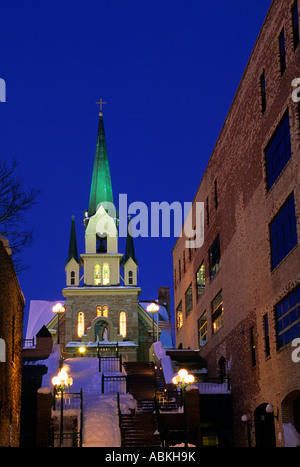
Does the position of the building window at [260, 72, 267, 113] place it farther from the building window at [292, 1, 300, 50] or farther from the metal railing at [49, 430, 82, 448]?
the metal railing at [49, 430, 82, 448]

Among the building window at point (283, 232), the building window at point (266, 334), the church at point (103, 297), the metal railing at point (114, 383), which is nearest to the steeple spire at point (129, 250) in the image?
the church at point (103, 297)

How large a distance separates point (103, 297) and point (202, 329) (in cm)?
2239

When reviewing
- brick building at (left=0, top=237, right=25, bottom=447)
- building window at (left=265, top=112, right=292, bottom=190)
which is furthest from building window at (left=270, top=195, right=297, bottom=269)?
brick building at (left=0, top=237, right=25, bottom=447)

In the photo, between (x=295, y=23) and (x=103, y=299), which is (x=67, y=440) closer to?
(x=295, y=23)

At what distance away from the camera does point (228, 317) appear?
4444cm

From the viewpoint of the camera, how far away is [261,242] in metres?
37.4

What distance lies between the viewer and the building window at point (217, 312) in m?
47.4

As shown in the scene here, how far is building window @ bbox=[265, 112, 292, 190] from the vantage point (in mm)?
33344

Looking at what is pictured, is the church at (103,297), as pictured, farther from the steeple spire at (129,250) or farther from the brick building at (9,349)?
the brick building at (9,349)

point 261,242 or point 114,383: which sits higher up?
point 261,242

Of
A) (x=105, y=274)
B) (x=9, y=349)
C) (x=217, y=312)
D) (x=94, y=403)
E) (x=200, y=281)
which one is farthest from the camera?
(x=105, y=274)

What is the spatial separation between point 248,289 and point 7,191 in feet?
54.6


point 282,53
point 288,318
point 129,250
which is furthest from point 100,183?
point 288,318
